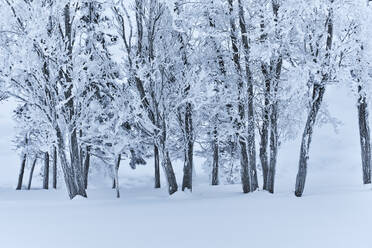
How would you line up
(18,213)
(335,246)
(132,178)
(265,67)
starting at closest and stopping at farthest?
(335,246), (18,213), (265,67), (132,178)

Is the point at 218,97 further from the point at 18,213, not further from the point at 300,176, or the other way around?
the point at 18,213

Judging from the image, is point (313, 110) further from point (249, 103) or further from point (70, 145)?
point (70, 145)

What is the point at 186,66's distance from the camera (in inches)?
670

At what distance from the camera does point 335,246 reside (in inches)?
238

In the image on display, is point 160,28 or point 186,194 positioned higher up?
point 160,28

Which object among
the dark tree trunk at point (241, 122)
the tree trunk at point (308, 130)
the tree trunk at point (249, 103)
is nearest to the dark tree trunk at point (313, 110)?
the tree trunk at point (308, 130)

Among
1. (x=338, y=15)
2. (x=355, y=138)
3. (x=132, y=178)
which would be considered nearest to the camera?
(x=338, y=15)

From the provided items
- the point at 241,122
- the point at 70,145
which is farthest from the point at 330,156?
the point at 70,145

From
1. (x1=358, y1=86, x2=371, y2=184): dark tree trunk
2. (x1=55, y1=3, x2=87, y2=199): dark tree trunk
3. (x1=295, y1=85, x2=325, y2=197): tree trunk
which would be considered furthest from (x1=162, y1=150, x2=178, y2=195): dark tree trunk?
(x1=358, y1=86, x2=371, y2=184): dark tree trunk

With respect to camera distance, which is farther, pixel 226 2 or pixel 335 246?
pixel 226 2

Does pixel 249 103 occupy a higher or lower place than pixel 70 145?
higher

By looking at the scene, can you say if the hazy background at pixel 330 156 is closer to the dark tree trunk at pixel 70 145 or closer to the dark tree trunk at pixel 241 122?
the dark tree trunk at pixel 241 122

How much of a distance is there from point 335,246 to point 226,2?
12088 millimetres

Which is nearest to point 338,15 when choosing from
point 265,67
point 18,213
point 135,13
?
point 265,67
